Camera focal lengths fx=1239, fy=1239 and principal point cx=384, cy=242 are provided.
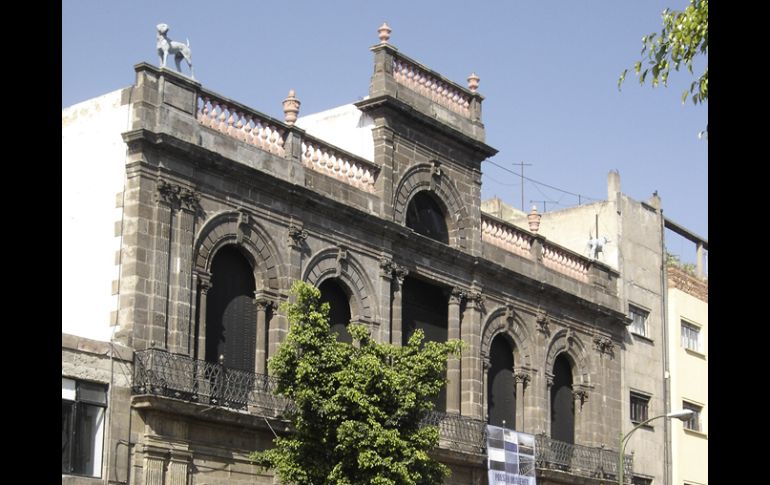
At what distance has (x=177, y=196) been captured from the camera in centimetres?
2502

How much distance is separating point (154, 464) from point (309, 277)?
21.3ft

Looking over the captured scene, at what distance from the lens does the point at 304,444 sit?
23078 mm

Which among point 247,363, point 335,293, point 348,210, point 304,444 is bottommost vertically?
point 304,444

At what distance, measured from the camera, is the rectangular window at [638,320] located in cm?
4066

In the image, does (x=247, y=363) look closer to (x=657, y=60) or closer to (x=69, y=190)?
(x=69, y=190)

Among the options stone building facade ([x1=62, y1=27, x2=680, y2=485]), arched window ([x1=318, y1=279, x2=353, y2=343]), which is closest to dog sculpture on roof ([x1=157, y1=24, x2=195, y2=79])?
stone building facade ([x1=62, y1=27, x2=680, y2=485])

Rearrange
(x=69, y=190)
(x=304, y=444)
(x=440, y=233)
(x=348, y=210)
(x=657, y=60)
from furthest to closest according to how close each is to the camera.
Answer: (x=440, y=233)
(x=348, y=210)
(x=69, y=190)
(x=304, y=444)
(x=657, y=60)

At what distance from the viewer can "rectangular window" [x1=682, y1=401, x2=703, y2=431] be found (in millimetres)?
42156

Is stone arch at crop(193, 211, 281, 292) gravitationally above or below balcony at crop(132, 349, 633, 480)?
above

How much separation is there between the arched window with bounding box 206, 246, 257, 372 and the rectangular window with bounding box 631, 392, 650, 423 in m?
17.4

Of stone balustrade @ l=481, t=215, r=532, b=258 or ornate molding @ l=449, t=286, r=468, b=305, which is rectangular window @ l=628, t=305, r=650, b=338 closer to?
stone balustrade @ l=481, t=215, r=532, b=258

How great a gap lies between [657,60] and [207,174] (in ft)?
39.6
